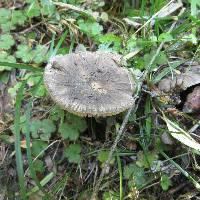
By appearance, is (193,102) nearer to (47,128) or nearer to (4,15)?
(47,128)

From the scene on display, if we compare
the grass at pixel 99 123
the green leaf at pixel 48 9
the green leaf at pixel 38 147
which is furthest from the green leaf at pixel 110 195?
the green leaf at pixel 48 9

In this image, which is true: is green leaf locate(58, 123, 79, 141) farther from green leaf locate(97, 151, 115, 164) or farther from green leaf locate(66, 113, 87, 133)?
green leaf locate(97, 151, 115, 164)

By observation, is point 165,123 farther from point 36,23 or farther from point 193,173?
point 36,23

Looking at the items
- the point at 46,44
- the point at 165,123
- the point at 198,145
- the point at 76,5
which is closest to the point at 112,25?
the point at 76,5

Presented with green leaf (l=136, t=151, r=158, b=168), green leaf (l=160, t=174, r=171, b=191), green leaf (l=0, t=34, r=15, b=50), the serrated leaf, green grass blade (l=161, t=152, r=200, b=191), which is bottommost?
green leaf (l=160, t=174, r=171, b=191)

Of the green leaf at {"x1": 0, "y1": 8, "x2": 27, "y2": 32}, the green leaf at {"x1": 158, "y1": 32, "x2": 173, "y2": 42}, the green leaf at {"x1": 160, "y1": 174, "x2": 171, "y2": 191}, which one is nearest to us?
the green leaf at {"x1": 160, "y1": 174, "x2": 171, "y2": 191}

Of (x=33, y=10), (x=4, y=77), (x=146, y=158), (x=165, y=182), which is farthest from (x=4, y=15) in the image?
(x=165, y=182)

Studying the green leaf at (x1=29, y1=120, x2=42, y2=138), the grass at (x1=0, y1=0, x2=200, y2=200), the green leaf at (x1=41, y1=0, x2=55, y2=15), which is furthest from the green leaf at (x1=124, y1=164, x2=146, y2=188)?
the green leaf at (x1=41, y1=0, x2=55, y2=15)

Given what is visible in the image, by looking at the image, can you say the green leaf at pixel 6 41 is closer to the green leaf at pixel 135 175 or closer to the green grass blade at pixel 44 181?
the green grass blade at pixel 44 181
